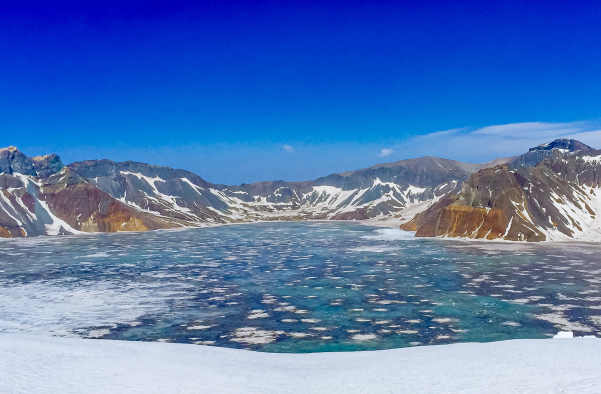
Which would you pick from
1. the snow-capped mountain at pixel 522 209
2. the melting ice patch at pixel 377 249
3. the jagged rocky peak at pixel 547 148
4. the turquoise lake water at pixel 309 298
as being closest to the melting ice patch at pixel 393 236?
the snow-capped mountain at pixel 522 209

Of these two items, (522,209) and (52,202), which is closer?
(522,209)

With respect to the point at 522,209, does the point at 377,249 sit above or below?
below

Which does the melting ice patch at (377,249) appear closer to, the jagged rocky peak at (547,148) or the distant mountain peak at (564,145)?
the jagged rocky peak at (547,148)

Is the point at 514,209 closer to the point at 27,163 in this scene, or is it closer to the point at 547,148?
the point at 547,148

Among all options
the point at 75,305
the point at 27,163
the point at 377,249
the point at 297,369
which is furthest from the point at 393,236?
the point at 27,163

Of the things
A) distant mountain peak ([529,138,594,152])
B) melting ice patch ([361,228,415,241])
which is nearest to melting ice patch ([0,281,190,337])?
melting ice patch ([361,228,415,241])

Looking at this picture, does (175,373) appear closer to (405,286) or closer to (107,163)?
(405,286)
